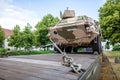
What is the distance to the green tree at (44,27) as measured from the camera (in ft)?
108

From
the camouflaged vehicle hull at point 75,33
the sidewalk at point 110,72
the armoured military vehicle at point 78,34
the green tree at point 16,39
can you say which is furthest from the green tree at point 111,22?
the green tree at point 16,39

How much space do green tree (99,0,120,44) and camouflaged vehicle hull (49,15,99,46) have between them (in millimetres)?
15396

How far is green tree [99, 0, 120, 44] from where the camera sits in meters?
23.0

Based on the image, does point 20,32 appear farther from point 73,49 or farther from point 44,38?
point 73,49

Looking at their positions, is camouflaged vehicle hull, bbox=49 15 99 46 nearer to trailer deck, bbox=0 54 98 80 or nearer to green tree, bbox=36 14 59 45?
trailer deck, bbox=0 54 98 80

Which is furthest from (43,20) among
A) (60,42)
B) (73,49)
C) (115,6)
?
(60,42)

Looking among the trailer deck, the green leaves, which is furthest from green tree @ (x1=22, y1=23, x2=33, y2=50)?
the trailer deck

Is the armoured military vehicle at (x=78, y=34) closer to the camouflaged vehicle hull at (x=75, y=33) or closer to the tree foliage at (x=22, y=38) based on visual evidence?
the camouflaged vehicle hull at (x=75, y=33)

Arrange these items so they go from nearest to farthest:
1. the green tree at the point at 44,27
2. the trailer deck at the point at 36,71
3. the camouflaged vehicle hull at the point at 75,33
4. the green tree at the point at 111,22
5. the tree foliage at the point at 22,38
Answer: the trailer deck at the point at 36,71, the camouflaged vehicle hull at the point at 75,33, the green tree at the point at 111,22, the green tree at the point at 44,27, the tree foliage at the point at 22,38

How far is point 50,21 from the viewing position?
36094 mm

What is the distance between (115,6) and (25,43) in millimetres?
17683

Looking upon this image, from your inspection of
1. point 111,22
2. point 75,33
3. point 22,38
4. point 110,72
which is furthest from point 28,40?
point 75,33

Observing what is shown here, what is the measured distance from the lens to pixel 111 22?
23375 mm

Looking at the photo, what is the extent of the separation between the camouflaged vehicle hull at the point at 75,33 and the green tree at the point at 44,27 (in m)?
22.7
